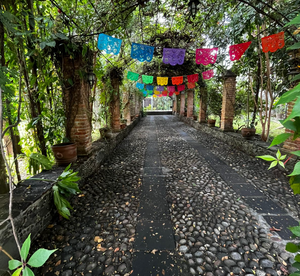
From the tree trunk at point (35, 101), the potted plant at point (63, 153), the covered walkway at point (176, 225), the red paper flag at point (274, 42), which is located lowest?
the covered walkway at point (176, 225)

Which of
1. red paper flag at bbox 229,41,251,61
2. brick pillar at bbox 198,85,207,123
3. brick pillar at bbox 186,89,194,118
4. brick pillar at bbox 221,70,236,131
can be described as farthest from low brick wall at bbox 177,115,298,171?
brick pillar at bbox 186,89,194,118

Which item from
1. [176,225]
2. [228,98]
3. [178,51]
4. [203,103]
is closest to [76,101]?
[176,225]

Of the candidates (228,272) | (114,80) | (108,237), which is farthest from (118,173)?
(114,80)

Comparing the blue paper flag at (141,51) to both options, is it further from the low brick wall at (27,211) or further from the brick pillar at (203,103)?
the brick pillar at (203,103)

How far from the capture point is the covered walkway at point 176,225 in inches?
Answer: 53.7

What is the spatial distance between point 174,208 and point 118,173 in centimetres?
139

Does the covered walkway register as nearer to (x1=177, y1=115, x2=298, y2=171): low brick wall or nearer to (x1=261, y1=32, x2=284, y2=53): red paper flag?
(x1=177, y1=115, x2=298, y2=171): low brick wall

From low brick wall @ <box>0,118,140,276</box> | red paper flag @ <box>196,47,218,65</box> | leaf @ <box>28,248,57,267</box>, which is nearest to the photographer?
leaf @ <box>28,248,57,267</box>

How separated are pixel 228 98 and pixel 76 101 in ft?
15.2

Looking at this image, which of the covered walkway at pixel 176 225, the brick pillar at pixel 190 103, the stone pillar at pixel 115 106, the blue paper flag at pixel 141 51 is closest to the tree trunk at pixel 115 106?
the stone pillar at pixel 115 106

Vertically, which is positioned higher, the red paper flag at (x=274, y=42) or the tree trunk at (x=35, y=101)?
the red paper flag at (x=274, y=42)

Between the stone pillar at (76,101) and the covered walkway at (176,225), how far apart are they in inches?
31.5

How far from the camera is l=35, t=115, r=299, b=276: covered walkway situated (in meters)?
1.36

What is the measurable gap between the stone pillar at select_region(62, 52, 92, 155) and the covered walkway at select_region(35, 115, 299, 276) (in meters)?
0.80
